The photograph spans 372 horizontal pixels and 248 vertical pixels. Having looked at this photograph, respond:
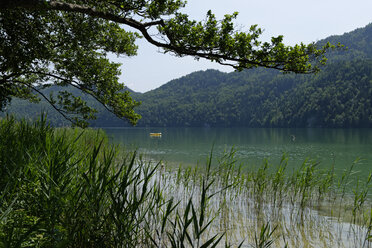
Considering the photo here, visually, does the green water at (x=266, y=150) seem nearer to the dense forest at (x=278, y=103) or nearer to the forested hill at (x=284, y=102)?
the forested hill at (x=284, y=102)

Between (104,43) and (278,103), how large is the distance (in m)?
145

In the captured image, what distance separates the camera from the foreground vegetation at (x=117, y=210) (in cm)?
290

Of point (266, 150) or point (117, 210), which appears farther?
point (266, 150)

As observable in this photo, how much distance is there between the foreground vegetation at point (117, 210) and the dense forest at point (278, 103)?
3323 inches

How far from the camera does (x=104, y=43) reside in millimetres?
9023

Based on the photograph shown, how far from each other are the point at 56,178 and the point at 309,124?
121m

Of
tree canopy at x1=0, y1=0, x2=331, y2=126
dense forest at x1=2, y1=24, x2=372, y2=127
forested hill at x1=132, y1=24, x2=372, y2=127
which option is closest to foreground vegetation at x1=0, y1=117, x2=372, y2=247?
tree canopy at x1=0, y1=0, x2=331, y2=126

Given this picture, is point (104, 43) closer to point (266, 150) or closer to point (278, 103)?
point (266, 150)

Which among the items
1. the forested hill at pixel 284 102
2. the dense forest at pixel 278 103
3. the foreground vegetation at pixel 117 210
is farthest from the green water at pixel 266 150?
the dense forest at pixel 278 103

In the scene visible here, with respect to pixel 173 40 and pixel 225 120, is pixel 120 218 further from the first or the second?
pixel 225 120

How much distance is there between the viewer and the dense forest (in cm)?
10662

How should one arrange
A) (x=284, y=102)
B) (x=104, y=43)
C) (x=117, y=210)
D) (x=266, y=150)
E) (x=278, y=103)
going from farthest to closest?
1. (x=278, y=103)
2. (x=284, y=102)
3. (x=266, y=150)
4. (x=104, y=43)
5. (x=117, y=210)

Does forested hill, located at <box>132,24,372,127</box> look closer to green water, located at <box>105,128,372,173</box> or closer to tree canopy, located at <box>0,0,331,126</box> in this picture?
green water, located at <box>105,128,372,173</box>

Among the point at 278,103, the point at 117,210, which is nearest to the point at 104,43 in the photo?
the point at 117,210
